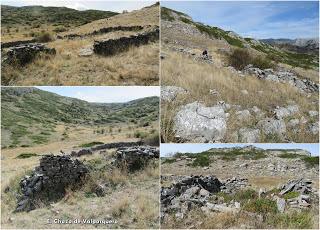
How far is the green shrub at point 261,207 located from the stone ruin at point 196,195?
0.80 feet

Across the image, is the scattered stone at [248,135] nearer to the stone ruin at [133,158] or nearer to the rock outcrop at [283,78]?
the stone ruin at [133,158]

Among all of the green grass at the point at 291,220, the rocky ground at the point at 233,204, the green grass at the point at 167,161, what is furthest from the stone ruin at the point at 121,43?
the green grass at the point at 291,220

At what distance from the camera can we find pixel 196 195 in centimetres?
1025

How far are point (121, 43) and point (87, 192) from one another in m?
4.10

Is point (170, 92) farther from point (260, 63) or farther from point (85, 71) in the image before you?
point (260, 63)

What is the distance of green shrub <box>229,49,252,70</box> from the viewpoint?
13.6 meters

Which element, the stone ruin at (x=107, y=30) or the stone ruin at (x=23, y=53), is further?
the stone ruin at (x=107, y=30)

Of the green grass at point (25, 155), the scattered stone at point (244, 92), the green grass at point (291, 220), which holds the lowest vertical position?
the green grass at point (291, 220)

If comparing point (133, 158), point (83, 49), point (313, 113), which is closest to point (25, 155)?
point (133, 158)

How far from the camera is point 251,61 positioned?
548 inches

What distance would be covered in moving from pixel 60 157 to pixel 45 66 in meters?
2.26

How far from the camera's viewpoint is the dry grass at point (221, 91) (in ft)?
34.2

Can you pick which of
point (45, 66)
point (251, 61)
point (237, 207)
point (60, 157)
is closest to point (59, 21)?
point (45, 66)

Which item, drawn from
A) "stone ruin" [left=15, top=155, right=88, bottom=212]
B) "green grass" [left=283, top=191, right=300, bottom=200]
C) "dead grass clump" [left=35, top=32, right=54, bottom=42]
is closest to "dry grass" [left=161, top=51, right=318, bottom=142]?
"green grass" [left=283, top=191, right=300, bottom=200]
